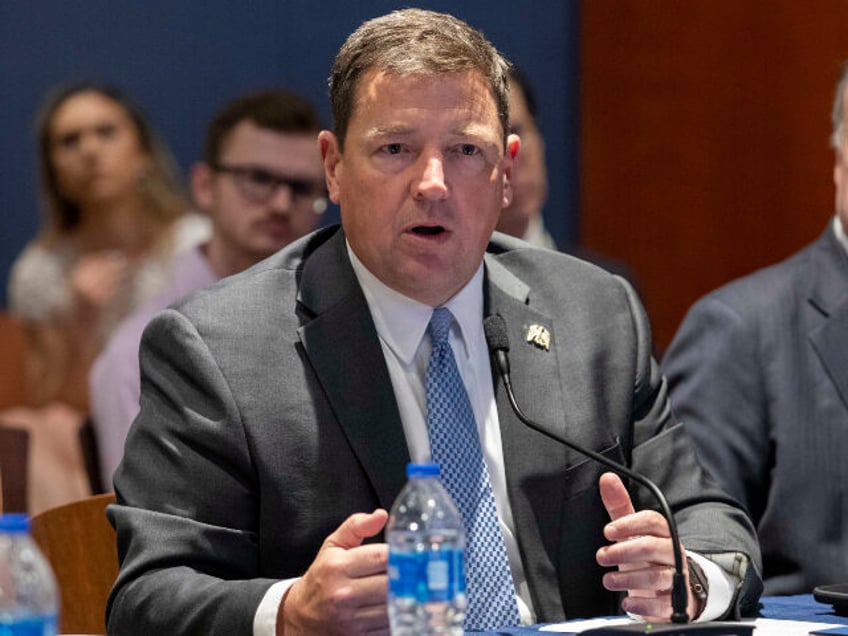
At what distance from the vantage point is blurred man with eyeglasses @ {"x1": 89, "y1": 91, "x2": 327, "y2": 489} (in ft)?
17.0

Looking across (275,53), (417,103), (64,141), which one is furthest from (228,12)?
(417,103)

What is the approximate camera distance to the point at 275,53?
22.9 ft

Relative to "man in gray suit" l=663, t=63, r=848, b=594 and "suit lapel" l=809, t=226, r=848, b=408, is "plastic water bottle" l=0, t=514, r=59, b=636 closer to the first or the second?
"man in gray suit" l=663, t=63, r=848, b=594

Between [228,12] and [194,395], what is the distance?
4371 mm

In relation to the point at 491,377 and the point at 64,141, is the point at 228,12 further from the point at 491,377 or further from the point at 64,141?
the point at 491,377

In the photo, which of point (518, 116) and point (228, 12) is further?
point (228, 12)

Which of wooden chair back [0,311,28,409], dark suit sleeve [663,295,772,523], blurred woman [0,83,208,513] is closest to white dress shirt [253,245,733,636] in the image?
dark suit sleeve [663,295,772,523]

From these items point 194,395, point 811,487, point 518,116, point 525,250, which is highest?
point 518,116

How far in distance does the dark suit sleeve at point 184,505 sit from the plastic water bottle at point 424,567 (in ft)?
1.15

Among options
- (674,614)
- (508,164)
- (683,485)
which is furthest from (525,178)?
(674,614)

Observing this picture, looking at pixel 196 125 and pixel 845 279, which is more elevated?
pixel 196 125

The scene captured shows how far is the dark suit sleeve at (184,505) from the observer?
2594mm

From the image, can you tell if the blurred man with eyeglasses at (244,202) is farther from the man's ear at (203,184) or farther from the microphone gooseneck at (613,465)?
the microphone gooseneck at (613,465)

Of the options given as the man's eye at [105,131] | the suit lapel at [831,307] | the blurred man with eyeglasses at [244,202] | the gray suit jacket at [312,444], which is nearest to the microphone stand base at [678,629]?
the gray suit jacket at [312,444]
